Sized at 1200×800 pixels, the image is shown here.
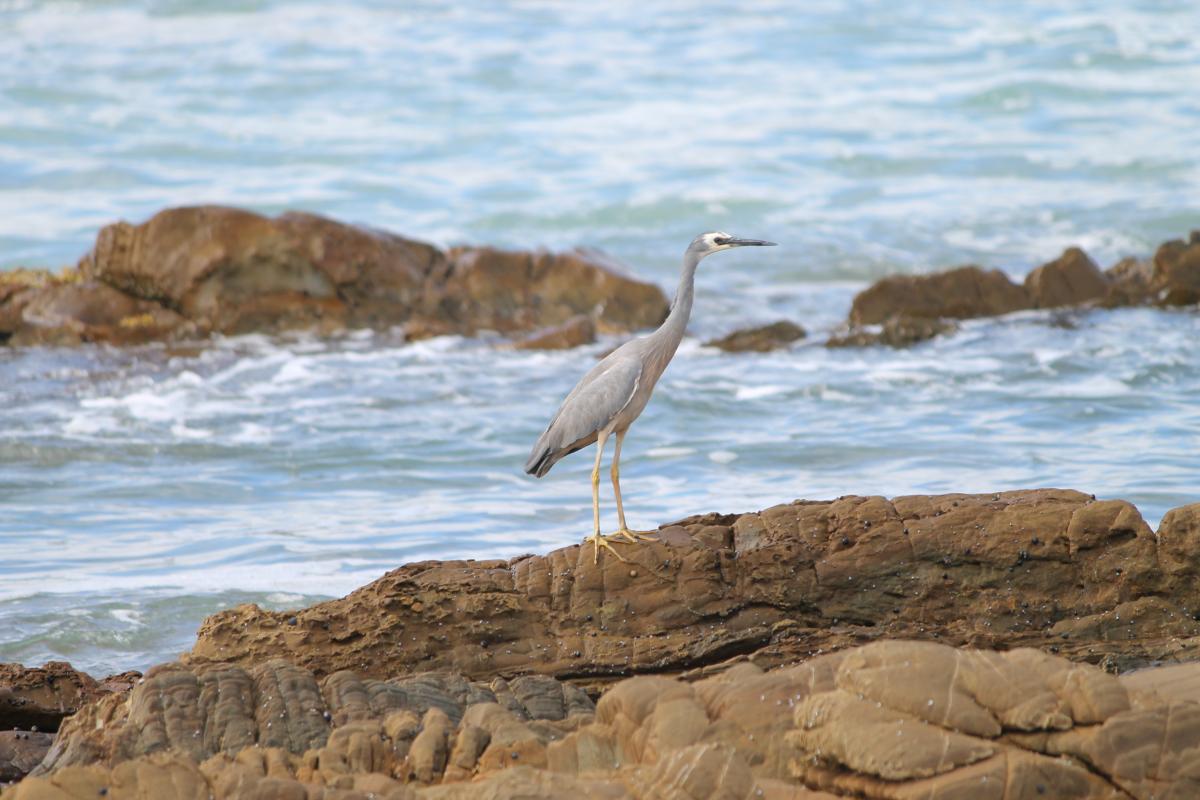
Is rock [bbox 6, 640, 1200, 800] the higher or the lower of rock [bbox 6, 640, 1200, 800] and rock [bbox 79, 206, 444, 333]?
the lower

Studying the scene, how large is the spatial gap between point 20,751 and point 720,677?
9.73ft

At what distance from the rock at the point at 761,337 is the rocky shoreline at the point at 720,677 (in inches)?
391

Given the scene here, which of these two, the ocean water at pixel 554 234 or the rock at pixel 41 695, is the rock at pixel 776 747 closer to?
the rock at pixel 41 695

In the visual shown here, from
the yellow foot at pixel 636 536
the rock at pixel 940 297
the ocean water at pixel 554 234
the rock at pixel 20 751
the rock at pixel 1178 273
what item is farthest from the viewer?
the rock at pixel 1178 273

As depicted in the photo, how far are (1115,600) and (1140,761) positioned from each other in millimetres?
2134

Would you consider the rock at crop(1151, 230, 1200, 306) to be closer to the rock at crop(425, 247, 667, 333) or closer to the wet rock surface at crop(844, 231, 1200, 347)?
the wet rock surface at crop(844, 231, 1200, 347)

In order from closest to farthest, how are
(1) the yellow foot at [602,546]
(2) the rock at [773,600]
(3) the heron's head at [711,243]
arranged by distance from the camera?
(2) the rock at [773,600] → (1) the yellow foot at [602,546] → (3) the heron's head at [711,243]

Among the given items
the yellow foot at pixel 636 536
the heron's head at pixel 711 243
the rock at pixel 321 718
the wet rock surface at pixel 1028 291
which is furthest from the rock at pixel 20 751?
the wet rock surface at pixel 1028 291

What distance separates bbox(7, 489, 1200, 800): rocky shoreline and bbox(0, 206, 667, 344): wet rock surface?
1083cm

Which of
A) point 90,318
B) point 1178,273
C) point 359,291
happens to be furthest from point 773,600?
point 1178,273

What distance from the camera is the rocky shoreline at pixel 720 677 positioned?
4.78m

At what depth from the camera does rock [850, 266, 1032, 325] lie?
17.4 m

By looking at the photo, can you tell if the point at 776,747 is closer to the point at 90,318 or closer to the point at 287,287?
the point at 287,287

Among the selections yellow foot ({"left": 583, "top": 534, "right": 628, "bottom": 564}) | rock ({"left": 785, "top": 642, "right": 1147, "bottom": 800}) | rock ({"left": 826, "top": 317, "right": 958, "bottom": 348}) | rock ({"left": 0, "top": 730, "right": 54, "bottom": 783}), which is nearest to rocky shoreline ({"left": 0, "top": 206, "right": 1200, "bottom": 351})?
rock ({"left": 826, "top": 317, "right": 958, "bottom": 348})
